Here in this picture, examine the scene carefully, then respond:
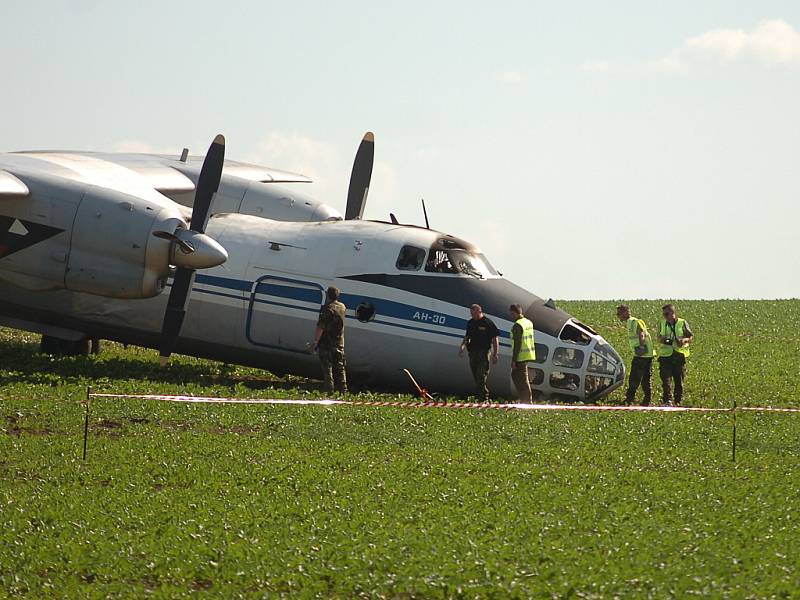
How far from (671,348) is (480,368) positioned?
4312mm

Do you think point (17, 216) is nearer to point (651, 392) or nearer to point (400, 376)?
point (400, 376)

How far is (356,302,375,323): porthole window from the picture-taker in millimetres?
23609

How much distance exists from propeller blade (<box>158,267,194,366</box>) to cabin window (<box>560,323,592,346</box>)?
7295 mm

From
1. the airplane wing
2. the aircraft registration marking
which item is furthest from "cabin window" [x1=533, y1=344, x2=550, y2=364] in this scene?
the airplane wing

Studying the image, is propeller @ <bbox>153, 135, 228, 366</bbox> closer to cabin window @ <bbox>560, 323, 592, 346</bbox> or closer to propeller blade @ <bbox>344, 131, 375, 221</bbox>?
propeller blade @ <bbox>344, 131, 375, 221</bbox>

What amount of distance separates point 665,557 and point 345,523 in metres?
3.75

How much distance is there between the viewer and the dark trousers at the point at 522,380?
22547mm

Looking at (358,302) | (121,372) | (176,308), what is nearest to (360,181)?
(358,302)

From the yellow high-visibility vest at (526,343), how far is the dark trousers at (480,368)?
60 cm

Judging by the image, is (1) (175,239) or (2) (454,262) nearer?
(1) (175,239)

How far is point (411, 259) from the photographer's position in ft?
77.5

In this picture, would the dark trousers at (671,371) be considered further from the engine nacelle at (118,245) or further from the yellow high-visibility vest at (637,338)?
the engine nacelle at (118,245)

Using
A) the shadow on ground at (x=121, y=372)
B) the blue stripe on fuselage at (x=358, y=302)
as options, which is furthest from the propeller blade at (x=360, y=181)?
the blue stripe on fuselage at (x=358, y=302)

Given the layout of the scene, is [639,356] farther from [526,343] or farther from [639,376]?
[526,343]
